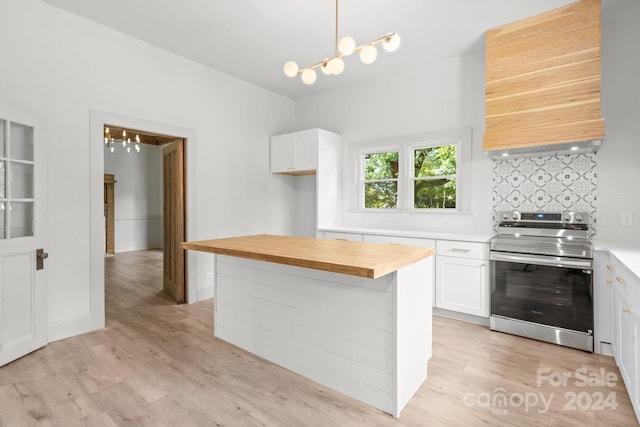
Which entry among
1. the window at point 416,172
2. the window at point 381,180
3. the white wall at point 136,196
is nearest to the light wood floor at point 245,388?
the window at point 416,172

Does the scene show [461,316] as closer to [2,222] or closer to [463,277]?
[463,277]

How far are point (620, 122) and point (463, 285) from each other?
2.04 metres

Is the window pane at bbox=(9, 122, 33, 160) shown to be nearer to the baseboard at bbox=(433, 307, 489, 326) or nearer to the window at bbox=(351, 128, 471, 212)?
the window at bbox=(351, 128, 471, 212)

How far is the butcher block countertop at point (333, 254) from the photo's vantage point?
1675 mm

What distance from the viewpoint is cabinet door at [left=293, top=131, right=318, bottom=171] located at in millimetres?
4535

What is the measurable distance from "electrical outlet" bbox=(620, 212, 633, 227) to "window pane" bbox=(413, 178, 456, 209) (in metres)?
1.50

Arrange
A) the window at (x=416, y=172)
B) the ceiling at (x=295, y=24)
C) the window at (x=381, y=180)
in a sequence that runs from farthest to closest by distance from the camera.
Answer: the window at (x=381, y=180) < the window at (x=416, y=172) < the ceiling at (x=295, y=24)

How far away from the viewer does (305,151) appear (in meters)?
4.64

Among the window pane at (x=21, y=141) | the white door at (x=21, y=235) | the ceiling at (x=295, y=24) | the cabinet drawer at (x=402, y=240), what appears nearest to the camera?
the white door at (x=21, y=235)

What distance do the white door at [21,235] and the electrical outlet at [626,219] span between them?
200 inches

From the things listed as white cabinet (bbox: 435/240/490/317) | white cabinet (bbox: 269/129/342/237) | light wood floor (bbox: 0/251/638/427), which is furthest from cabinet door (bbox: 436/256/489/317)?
white cabinet (bbox: 269/129/342/237)

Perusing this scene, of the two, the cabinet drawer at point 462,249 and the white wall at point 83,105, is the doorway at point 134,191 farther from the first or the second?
the cabinet drawer at point 462,249

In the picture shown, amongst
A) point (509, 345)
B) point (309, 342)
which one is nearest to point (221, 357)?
point (309, 342)

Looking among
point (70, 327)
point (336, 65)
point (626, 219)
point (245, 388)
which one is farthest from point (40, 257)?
point (626, 219)
